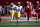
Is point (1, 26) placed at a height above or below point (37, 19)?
below

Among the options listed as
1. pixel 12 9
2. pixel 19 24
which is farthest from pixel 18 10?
pixel 19 24

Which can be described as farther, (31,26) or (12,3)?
(12,3)

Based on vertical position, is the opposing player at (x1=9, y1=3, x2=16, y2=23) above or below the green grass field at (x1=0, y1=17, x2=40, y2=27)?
above

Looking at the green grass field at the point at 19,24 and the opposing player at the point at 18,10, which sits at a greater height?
the opposing player at the point at 18,10

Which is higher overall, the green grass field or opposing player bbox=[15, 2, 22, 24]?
opposing player bbox=[15, 2, 22, 24]

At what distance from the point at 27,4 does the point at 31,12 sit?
0.85 ft

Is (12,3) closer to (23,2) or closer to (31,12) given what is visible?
(23,2)

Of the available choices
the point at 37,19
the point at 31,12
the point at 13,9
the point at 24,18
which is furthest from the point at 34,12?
the point at 13,9

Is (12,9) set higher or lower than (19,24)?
higher

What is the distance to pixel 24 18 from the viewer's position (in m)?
1.87

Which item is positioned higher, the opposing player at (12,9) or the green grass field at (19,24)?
the opposing player at (12,9)

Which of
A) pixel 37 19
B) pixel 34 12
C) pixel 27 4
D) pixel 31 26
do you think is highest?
pixel 27 4

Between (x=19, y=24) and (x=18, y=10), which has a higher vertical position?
(x=18, y=10)

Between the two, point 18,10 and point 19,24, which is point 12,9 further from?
point 19,24
